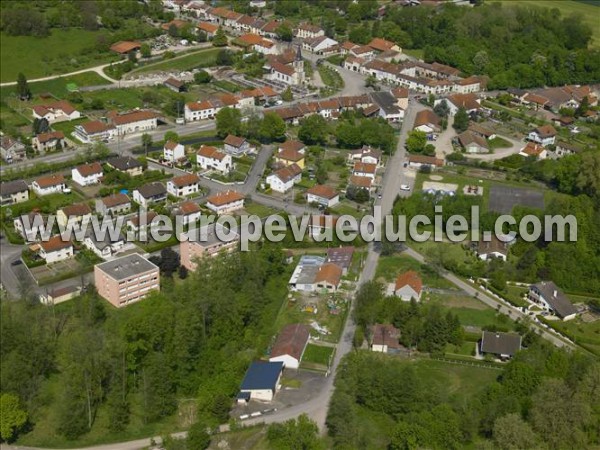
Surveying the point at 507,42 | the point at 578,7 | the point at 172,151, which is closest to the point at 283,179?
the point at 172,151

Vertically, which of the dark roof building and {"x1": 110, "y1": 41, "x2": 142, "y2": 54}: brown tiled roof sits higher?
the dark roof building

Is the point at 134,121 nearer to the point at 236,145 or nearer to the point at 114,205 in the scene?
the point at 236,145

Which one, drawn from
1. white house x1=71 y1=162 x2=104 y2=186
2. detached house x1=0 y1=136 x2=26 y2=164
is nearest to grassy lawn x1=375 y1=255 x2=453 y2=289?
white house x1=71 y1=162 x2=104 y2=186

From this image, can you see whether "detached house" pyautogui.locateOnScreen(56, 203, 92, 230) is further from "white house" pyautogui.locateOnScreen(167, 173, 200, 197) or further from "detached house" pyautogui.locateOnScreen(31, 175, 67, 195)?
"white house" pyautogui.locateOnScreen(167, 173, 200, 197)

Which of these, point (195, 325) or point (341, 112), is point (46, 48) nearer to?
point (341, 112)

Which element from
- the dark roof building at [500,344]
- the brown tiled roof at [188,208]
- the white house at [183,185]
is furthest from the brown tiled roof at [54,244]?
the dark roof building at [500,344]

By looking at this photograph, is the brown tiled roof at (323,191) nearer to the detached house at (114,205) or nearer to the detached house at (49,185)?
the detached house at (114,205)

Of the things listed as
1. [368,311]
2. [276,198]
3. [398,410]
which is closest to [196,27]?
[276,198]

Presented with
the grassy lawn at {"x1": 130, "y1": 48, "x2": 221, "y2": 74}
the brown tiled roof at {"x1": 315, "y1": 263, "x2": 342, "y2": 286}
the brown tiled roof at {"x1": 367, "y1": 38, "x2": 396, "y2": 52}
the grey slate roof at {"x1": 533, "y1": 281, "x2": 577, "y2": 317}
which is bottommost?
the grassy lawn at {"x1": 130, "y1": 48, "x2": 221, "y2": 74}
